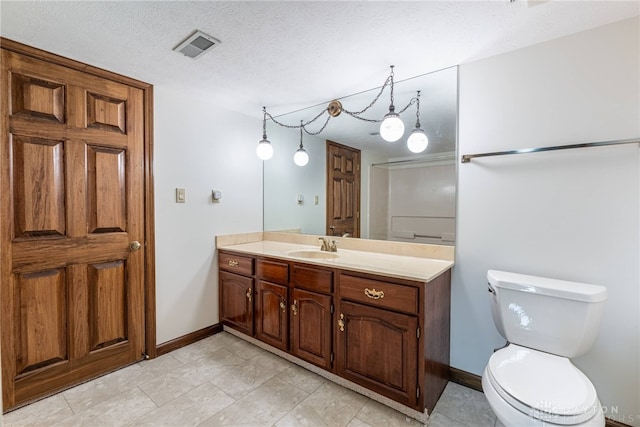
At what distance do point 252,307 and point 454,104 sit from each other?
2151 millimetres

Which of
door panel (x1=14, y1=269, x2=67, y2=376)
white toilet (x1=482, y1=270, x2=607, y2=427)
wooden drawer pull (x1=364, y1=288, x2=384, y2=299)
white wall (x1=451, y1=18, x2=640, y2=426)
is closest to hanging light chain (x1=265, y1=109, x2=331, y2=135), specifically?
white wall (x1=451, y1=18, x2=640, y2=426)

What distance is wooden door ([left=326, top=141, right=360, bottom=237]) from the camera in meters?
2.55

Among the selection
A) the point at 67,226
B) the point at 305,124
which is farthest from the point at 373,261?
the point at 67,226

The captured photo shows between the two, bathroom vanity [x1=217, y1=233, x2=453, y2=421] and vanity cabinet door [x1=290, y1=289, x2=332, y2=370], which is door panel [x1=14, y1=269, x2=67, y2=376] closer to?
bathroom vanity [x1=217, y1=233, x2=453, y2=421]

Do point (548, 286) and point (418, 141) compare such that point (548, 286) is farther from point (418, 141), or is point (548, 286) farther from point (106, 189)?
point (106, 189)

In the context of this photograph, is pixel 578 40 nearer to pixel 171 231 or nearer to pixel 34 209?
pixel 171 231

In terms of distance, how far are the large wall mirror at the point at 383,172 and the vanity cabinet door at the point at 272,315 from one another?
754 mm

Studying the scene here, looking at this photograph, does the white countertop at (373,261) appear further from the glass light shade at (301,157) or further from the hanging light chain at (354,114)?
the hanging light chain at (354,114)

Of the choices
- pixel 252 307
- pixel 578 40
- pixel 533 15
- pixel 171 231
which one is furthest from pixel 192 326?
pixel 578 40

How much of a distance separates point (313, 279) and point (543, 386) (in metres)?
1.28

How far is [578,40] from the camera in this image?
159 cm

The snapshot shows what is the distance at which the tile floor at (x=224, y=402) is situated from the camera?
64.5 inches

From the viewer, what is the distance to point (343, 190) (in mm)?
2658

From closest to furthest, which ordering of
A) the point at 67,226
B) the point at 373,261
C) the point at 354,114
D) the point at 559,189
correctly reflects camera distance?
the point at 559,189
the point at 67,226
the point at 373,261
the point at 354,114
